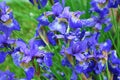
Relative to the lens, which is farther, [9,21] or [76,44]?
[9,21]

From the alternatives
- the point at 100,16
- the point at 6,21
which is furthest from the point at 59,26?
the point at 100,16

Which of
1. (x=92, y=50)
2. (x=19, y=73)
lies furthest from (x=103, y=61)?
(x=19, y=73)

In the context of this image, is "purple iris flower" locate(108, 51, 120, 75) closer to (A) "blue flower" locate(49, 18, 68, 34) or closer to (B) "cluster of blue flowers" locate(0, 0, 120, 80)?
(B) "cluster of blue flowers" locate(0, 0, 120, 80)

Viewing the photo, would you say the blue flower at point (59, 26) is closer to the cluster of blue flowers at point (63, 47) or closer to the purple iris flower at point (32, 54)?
the cluster of blue flowers at point (63, 47)

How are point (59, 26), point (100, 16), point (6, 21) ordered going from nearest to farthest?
point (59, 26), point (6, 21), point (100, 16)

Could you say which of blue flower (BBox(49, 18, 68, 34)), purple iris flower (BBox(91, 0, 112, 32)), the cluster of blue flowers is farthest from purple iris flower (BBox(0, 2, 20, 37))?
purple iris flower (BBox(91, 0, 112, 32))

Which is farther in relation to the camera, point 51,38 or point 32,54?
point 51,38

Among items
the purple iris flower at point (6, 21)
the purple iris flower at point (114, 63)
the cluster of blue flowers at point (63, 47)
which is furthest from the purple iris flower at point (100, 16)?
the purple iris flower at point (6, 21)

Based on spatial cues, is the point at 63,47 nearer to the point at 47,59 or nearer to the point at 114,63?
the point at 47,59

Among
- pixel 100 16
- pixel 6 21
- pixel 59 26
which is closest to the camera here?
pixel 59 26

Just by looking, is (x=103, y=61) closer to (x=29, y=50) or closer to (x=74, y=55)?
(x=74, y=55)

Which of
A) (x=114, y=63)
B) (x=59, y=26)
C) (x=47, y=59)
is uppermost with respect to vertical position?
(x=59, y=26)
